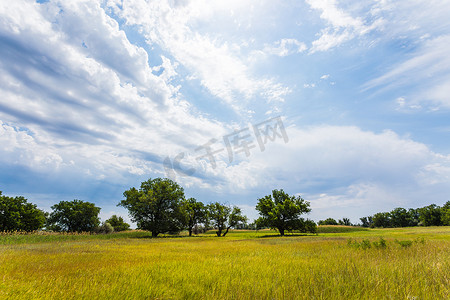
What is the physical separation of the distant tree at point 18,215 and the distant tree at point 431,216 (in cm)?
17160

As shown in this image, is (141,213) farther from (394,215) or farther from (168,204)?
(394,215)

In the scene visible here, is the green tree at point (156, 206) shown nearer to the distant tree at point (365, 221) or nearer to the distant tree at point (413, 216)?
the distant tree at point (413, 216)

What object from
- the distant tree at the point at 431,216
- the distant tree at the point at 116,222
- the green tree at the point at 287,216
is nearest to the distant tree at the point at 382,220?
the distant tree at the point at 431,216

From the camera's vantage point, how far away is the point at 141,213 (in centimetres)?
4606

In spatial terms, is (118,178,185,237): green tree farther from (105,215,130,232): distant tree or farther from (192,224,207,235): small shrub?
(105,215,130,232): distant tree

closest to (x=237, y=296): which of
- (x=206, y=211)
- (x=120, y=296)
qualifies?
(x=120, y=296)

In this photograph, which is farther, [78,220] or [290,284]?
[78,220]

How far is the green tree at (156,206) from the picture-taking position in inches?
1796

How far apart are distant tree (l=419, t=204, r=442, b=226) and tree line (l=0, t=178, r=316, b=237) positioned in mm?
112951

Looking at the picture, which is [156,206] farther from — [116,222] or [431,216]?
[431,216]

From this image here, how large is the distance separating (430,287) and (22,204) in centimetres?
8796

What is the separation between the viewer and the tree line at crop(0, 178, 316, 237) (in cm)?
4653

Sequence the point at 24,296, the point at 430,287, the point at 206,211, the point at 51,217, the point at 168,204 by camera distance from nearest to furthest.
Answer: the point at 24,296 → the point at 430,287 → the point at 168,204 → the point at 206,211 → the point at 51,217

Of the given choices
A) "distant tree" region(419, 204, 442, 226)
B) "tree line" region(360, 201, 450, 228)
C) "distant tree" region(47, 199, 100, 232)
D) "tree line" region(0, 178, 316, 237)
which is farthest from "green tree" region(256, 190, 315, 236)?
"distant tree" region(419, 204, 442, 226)
